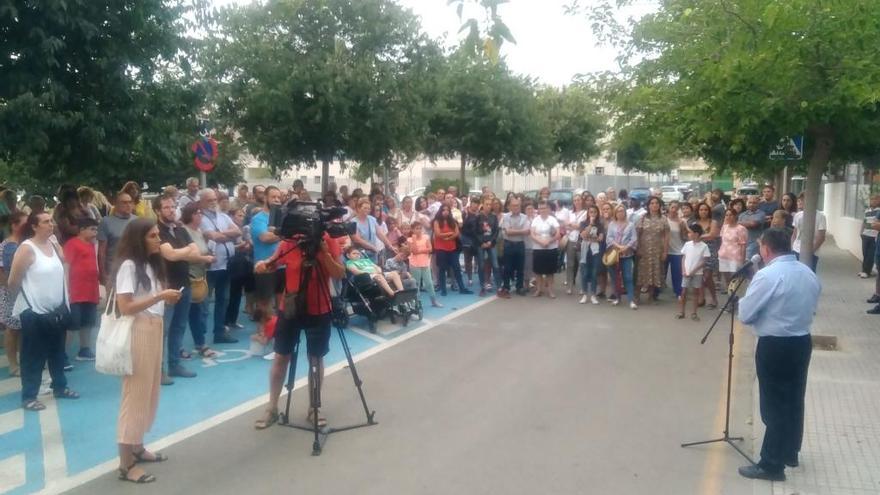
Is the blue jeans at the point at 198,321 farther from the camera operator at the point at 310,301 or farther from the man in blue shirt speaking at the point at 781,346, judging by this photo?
the man in blue shirt speaking at the point at 781,346

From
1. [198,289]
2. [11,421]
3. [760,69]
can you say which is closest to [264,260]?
[198,289]

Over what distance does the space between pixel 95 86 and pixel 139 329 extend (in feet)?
18.8

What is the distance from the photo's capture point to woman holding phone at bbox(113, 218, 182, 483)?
6199mm

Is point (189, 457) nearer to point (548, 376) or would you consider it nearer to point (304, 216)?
point (304, 216)

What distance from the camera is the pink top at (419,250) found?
562 inches

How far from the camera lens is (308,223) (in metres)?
6.85

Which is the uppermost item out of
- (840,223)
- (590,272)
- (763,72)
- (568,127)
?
(568,127)

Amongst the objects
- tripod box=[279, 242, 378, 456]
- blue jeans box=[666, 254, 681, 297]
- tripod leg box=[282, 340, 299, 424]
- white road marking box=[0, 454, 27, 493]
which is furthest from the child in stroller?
white road marking box=[0, 454, 27, 493]

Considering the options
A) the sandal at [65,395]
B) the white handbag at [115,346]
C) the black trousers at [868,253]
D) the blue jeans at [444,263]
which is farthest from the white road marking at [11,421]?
the black trousers at [868,253]

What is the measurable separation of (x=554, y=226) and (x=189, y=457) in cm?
938

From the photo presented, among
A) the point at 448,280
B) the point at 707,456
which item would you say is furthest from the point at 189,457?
the point at 448,280

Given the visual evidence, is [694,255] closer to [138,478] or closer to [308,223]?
[308,223]

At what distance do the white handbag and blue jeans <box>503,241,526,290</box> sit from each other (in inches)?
380

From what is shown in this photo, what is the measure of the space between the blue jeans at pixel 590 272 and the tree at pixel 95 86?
6.65m
